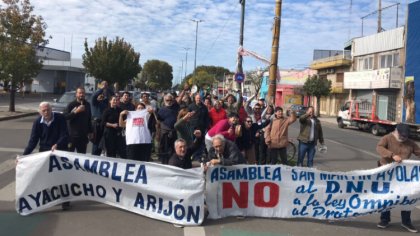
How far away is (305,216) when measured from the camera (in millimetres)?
6488

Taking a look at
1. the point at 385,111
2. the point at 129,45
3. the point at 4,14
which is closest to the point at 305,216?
the point at 4,14

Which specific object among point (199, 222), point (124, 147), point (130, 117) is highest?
point (130, 117)

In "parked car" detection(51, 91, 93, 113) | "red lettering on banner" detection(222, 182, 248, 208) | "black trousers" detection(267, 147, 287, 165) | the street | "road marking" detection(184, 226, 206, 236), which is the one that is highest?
"parked car" detection(51, 91, 93, 113)

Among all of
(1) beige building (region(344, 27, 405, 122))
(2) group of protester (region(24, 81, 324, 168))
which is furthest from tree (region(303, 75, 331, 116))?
(2) group of protester (region(24, 81, 324, 168))

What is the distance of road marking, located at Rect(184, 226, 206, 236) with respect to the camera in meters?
5.75

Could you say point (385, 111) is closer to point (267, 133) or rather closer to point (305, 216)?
point (267, 133)

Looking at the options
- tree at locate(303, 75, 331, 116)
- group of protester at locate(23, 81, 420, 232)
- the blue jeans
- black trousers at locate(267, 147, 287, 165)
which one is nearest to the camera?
group of protester at locate(23, 81, 420, 232)

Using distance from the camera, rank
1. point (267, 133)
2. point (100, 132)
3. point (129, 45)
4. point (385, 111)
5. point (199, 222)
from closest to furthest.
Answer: point (199, 222)
point (100, 132)
point (267, 133)
point (385, 111)
point (129, 45)

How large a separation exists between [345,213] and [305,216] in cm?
57

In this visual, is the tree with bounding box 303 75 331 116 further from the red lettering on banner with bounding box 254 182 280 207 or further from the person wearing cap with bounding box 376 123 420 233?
the red lettering on banner with bounding box 254 182 280 207

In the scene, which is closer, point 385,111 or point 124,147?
point 124,147

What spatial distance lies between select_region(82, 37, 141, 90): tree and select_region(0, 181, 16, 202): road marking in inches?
1808

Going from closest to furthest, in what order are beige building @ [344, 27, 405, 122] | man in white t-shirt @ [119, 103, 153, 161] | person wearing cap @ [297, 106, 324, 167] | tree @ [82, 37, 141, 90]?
man in white t-shirt @ [119, 103, 153, 161], person wearing cap @ [297, 106, 324, 167], beige building @ [344, 27, 405, 122], tree @ [82, 37, 141, 90]

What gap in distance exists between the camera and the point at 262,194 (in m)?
6.49
